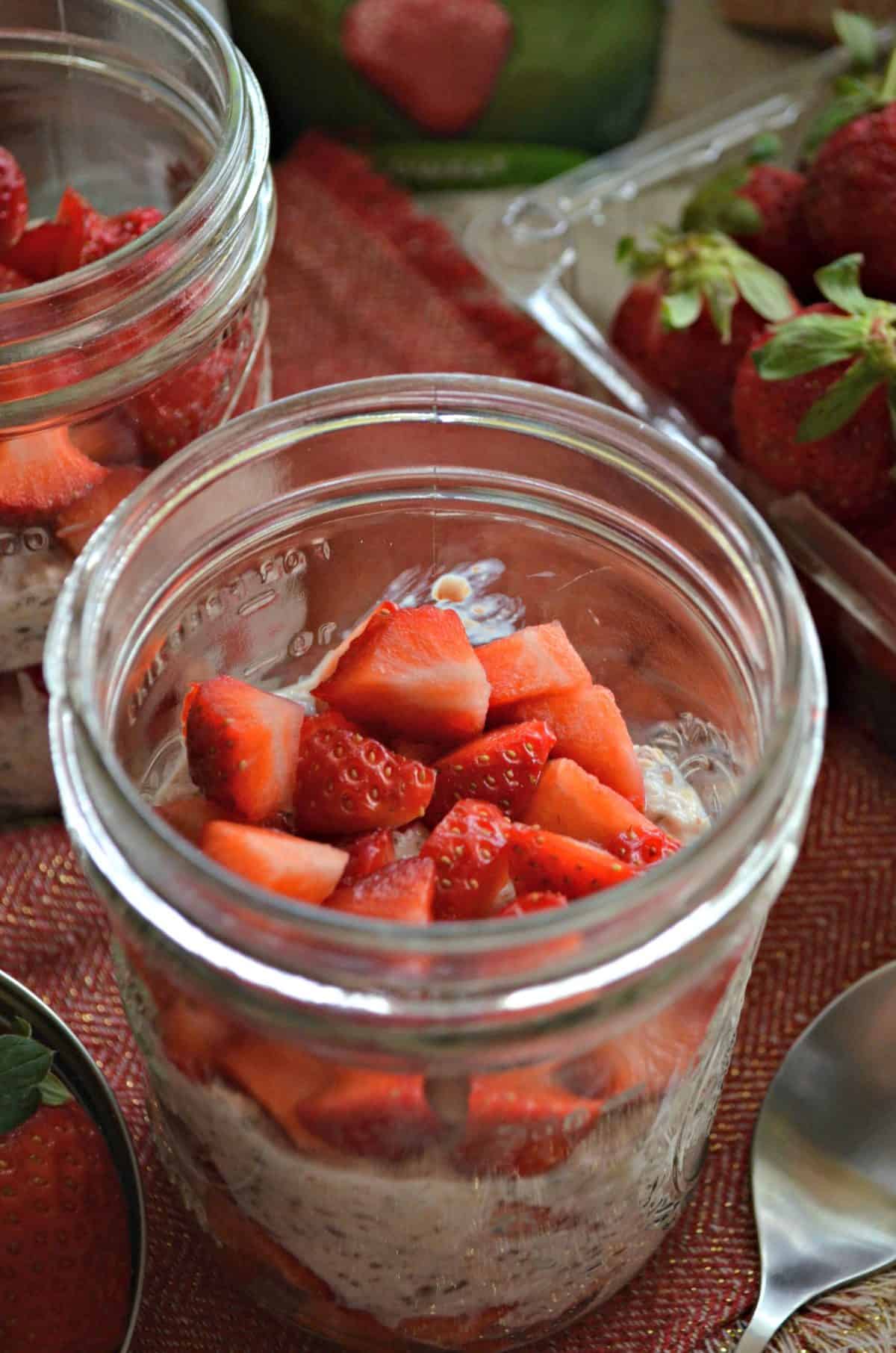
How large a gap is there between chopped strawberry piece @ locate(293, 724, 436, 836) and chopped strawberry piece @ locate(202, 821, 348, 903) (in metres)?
0.04

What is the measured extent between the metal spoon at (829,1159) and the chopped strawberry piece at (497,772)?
0.86ft

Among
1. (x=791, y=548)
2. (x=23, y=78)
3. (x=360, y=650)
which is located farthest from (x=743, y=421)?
(x=23, y=78)

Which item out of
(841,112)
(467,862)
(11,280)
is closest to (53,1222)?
(467,862)

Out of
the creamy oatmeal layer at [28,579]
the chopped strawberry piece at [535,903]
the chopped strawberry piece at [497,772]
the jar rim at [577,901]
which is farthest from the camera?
the creamy oatmeal layer at [28,579]

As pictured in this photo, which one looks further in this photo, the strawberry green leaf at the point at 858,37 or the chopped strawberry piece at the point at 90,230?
the strawberry green leaf at the point at 858,37

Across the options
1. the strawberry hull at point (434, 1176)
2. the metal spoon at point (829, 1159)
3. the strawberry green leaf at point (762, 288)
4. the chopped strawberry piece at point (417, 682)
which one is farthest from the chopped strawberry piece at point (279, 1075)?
the strawberry green leaf at point (762, 288)

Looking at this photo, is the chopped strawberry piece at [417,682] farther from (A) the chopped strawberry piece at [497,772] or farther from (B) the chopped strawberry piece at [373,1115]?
(B) the chopped strawberry piece at [373,1115]

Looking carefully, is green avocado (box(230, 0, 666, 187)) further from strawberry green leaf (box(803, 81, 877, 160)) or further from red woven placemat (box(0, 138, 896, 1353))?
strawberry green leaf (box(803, 81, 877, 160))

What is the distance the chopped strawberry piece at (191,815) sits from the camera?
0.78m

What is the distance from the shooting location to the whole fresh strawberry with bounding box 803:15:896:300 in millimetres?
1164

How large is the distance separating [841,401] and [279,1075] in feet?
2.03

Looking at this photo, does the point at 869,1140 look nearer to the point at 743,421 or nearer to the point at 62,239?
the point at 743,421

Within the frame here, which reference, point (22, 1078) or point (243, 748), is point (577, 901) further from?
point (22, 1078)

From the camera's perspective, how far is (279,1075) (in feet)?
2.16
